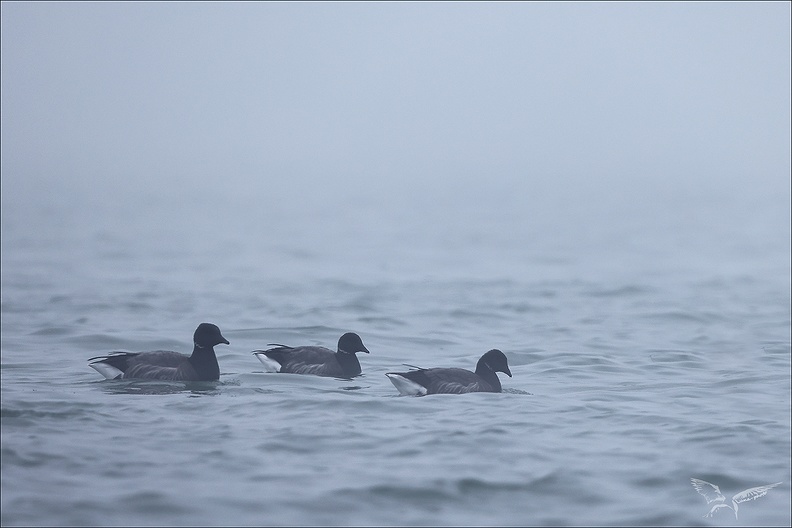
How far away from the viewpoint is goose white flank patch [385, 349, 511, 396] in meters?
14.3

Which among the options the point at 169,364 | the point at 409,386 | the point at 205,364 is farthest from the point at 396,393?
the point at 169,364

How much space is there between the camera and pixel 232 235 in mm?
46781

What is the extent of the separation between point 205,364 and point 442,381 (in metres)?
2.95

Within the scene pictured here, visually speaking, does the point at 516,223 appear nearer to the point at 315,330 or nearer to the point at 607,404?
the point at 315,330

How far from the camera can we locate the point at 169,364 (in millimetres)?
15016

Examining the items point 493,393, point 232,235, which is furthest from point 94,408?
point 232,235

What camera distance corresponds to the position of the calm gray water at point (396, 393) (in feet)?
33.2

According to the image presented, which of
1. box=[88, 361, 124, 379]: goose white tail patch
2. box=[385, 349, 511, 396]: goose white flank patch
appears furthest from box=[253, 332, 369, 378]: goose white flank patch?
box=[88, 361, 124, 379]: goose white tail patch

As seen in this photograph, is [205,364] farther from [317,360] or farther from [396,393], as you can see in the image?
[396,393]

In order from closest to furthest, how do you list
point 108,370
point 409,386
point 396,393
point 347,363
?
point 409,386 < point 396,393 < point 108,370 < point 347,363

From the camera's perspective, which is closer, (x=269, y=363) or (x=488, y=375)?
(x=488, y=375)

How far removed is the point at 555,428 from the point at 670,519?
302 centimetres

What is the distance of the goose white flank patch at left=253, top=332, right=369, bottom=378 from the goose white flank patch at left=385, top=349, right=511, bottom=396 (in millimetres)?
1456

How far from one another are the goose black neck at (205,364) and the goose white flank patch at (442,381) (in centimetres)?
229
